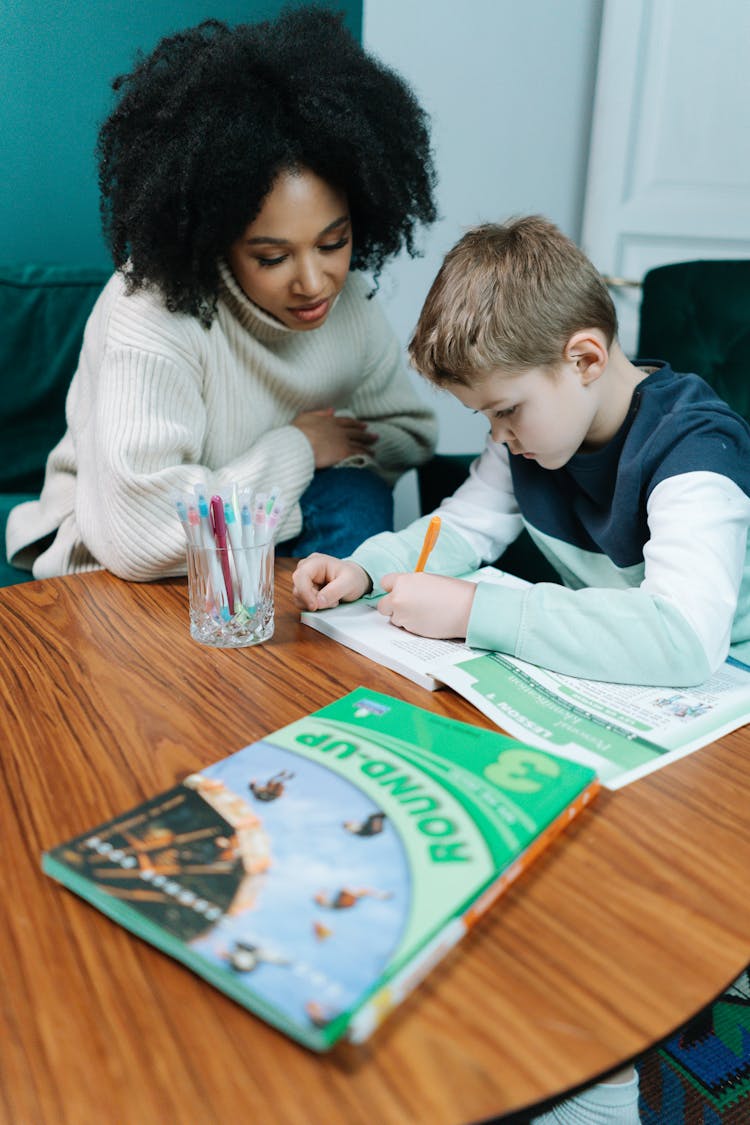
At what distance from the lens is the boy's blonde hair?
93cm

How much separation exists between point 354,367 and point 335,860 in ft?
3.61

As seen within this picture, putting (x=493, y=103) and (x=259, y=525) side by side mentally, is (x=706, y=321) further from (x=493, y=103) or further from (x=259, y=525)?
(x=259, y=525)

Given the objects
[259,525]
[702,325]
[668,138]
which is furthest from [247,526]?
[668,138]

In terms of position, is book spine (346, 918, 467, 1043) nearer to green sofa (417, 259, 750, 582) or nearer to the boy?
the boy

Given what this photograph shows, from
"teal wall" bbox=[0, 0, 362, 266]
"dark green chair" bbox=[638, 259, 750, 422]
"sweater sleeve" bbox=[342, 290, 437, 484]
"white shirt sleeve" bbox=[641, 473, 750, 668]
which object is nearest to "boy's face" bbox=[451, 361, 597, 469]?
"white shirt sleeve" bbox=[641, 473, 750, 668]

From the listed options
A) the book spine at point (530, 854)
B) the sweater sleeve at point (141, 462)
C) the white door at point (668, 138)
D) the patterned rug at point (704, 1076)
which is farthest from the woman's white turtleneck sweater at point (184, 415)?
A: the white door at point (668, 138)

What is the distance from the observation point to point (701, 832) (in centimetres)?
59

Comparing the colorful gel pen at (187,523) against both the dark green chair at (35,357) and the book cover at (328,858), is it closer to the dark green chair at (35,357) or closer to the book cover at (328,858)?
the book cover at (328,858)

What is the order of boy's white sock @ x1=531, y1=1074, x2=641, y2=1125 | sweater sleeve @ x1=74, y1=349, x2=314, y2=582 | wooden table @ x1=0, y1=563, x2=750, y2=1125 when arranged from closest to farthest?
wooden table @ x1=0, y1=563, x2=750, y2=1125 < boy's white sock @ x1=531, y1=1074, x2=641, y2=1125 < sweater sleeve @ x1=74, y1=349, x2=314, y2=582

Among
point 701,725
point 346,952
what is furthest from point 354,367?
point 346,952

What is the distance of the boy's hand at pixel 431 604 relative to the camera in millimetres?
861

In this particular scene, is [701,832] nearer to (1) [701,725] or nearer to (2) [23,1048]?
(1) [701,725]

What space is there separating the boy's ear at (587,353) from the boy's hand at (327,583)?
1.07 feet

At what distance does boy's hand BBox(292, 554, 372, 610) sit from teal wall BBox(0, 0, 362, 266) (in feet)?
3.48
